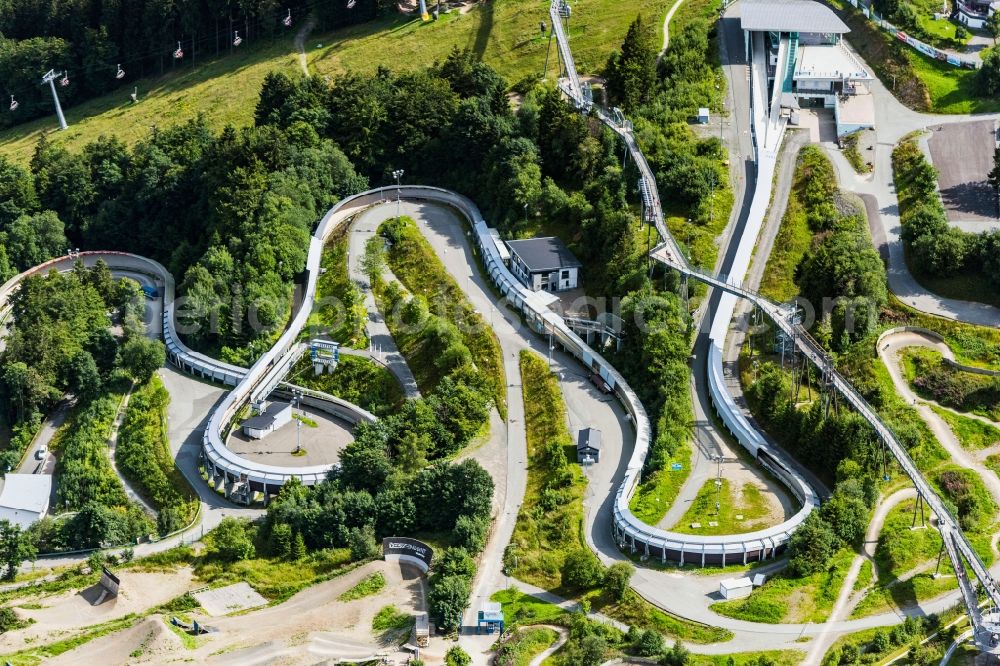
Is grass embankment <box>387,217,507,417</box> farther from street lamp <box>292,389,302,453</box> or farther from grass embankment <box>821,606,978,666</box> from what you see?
grass embankment <box>821,606,978,666</box>

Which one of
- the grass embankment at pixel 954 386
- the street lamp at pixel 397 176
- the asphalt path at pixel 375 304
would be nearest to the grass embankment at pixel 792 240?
the grass embankment at pixel 954 386

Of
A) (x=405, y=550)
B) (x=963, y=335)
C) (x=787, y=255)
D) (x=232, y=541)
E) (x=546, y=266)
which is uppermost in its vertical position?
(x=546, y=266)

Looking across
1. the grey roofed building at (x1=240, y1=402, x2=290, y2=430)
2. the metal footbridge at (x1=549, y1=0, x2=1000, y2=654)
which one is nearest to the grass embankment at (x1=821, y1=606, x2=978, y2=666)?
the metal footbridge at (x1=549, y1=0, x2=1000, y2=654)

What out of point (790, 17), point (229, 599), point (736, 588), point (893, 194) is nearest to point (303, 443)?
point (229, 599)

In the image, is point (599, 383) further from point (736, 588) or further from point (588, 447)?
point (736, 588)

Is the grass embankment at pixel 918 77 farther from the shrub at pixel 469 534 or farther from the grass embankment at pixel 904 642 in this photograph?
the shrub at pixel 469 534

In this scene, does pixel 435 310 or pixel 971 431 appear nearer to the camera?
pixel 971 431
